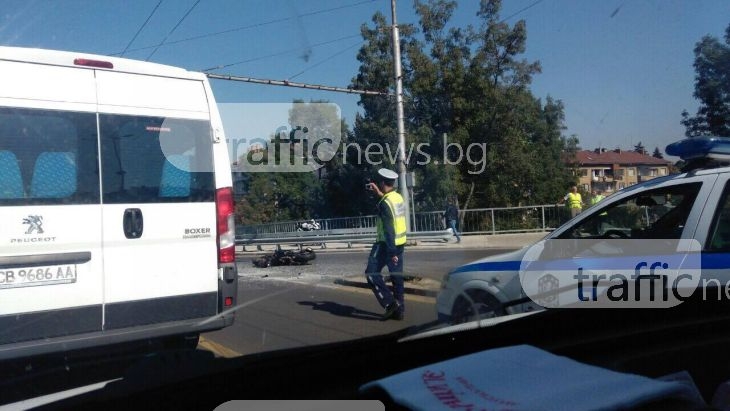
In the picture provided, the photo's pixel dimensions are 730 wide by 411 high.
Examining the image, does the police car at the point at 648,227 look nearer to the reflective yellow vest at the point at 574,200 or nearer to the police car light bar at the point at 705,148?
the police car light bar at the point at 705,148

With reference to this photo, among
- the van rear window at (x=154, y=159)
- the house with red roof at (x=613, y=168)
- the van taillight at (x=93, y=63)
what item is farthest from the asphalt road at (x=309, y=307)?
the house with red roof at (x=613, y=168)

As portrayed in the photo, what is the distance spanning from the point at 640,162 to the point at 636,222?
4.08 feet

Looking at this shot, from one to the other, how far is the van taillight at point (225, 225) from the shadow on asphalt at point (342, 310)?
1.96 ft

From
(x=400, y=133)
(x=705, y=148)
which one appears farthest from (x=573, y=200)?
(x=705, y=148)

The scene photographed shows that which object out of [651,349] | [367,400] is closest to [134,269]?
[367,400]

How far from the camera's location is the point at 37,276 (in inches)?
137

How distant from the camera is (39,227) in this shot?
348 cm

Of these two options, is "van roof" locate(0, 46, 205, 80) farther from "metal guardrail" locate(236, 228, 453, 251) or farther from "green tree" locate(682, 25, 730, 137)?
"green tree" locate(682, 25, 730, 137)

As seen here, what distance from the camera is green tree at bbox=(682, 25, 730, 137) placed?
5766 millimetres

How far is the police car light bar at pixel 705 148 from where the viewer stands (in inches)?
151

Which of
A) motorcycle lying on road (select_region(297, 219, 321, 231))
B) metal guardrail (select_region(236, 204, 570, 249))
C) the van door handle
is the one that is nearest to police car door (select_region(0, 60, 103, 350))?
the van door handle

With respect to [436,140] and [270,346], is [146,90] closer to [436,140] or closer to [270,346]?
[270,346]

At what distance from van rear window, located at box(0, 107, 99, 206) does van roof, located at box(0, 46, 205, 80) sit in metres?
0.28

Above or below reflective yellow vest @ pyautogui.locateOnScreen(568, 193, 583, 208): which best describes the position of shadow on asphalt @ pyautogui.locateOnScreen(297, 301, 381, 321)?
below
